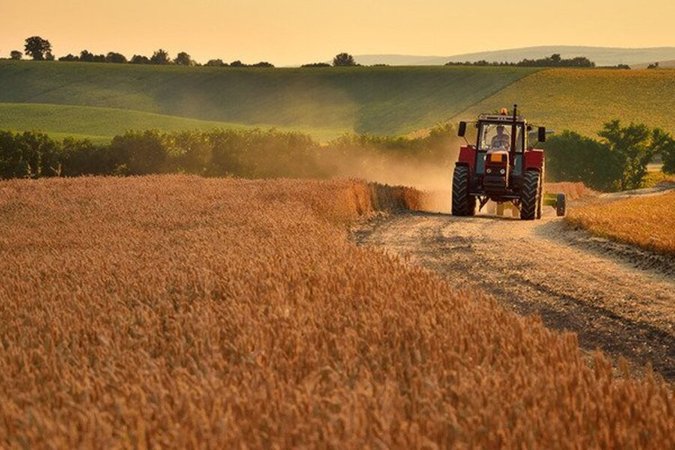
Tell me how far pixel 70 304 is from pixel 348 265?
255 centimetres

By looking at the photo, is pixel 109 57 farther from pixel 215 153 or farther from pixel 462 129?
pixel 462 129

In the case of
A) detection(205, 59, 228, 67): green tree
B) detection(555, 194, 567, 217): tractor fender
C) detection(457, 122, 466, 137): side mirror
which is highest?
detection(205, 59, 228, 67): green tree

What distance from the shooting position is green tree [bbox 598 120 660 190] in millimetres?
73688

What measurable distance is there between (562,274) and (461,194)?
11.4 m

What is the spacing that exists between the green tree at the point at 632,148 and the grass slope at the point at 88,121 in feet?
76.1

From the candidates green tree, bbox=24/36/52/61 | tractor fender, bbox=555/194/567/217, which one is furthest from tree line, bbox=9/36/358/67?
tractor fender, bbox=555/194/567/217

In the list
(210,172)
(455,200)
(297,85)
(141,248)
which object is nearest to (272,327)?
(141,248)

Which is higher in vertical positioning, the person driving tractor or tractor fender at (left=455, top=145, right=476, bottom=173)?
the person driving tractor

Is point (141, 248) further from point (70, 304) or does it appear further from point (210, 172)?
point (210, 172)

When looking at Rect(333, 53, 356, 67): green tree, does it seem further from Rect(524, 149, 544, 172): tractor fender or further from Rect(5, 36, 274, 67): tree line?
Rect(524, 149, 544, 172): tractor fender

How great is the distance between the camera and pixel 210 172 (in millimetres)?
64500

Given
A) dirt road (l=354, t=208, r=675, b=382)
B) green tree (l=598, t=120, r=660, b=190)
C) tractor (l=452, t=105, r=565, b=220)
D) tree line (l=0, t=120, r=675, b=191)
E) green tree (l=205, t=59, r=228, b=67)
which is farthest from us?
green tree (l=205, t=59, r=228, b=67)

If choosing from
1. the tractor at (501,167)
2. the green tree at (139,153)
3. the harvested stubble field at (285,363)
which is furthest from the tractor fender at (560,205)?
the green tree at (139,153)

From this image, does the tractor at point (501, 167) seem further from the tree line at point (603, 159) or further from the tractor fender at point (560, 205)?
the tree line at point (603, 159)
